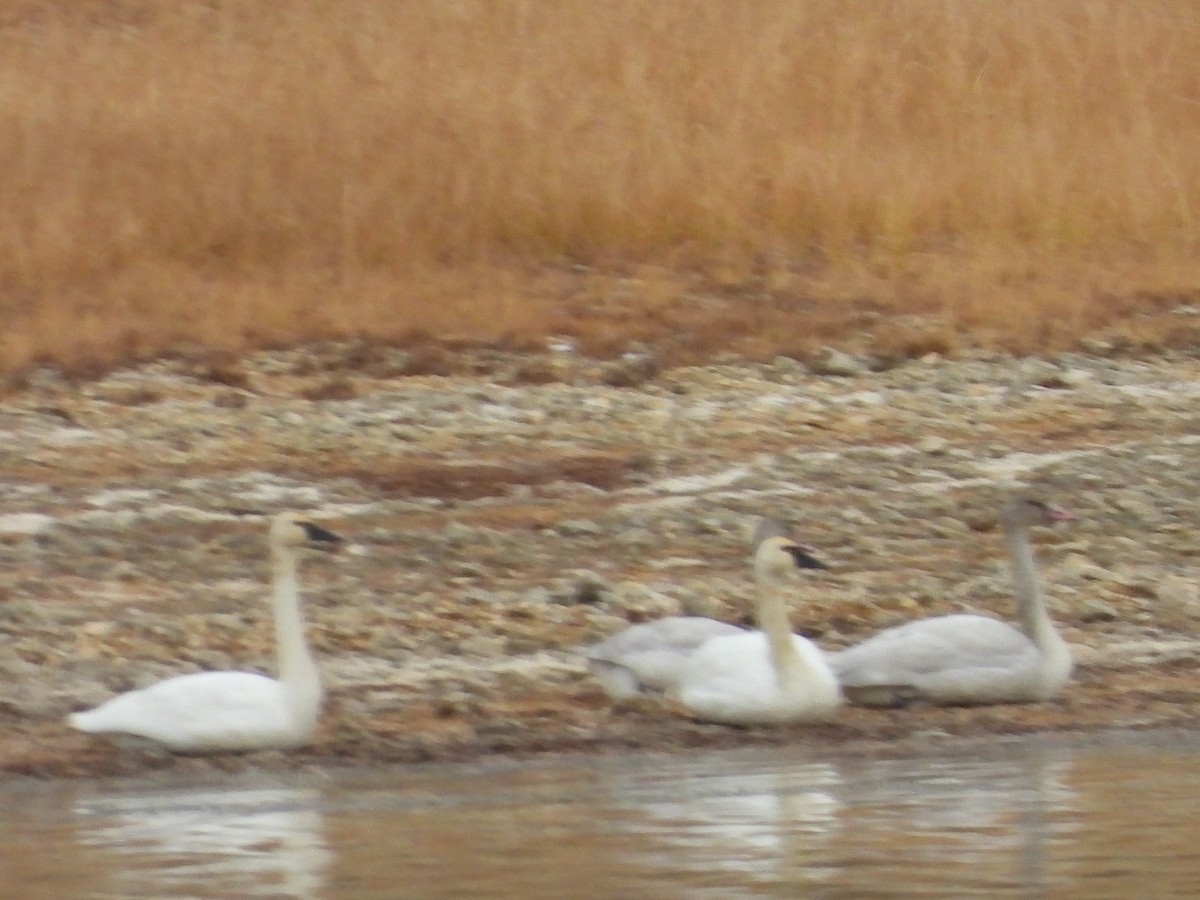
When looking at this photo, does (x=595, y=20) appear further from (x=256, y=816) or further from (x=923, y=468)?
(x=256, y=816)

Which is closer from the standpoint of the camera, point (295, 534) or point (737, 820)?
point (737, 820)

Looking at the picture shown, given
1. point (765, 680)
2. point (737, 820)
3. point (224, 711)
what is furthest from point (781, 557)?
point (737, 820)

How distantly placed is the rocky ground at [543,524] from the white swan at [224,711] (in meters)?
0.15

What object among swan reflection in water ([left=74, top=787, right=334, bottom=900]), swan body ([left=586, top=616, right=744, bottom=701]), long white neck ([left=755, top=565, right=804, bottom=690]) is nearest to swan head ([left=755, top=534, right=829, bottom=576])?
long white neck ([left=755, top=565, right=804, bottom=690])

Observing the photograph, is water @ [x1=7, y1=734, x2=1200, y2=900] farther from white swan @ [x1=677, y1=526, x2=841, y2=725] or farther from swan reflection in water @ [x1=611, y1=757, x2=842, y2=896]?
white swan @ [x1=677, y1=526, x2=841, y2=725]

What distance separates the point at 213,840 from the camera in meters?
7.29

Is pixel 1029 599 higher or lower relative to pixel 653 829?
higher

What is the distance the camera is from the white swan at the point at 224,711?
8422 mm

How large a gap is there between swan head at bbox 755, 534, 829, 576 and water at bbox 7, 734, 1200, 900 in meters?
0.65

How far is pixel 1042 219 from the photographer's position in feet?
55.8

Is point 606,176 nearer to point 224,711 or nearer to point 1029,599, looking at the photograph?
point 1029,599

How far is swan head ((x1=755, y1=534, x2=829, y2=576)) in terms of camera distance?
9297 millimetres

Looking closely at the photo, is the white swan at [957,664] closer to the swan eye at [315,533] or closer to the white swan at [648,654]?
the white swan at [648,654]

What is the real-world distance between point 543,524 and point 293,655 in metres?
3.28
